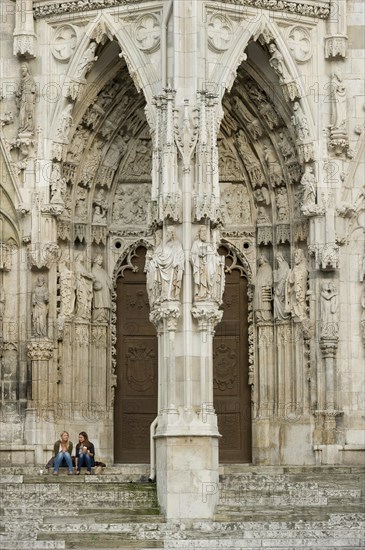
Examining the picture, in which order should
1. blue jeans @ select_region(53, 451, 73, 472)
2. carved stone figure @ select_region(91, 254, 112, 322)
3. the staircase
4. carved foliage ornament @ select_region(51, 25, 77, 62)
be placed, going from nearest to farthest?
the staircase
blue jeans @ select_region(53, 451, 73, 472)
carved foliage ornament @ select_region(51, 25, 77, 62)
carved stone figure @ select_region(91, 254, 112, 322)

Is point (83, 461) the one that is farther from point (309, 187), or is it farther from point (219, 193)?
point (309, 187)

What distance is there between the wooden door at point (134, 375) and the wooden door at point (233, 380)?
112 centimetres

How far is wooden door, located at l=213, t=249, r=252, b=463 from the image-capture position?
32.2 m

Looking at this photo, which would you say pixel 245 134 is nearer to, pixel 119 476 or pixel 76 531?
pixel 119 476

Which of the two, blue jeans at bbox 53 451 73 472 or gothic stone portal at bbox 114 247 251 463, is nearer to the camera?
blue jeans at bbox 53 451 73 472

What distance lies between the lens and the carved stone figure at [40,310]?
30.8 metres

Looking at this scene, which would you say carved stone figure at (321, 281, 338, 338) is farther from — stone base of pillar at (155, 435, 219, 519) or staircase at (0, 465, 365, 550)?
stone base of pillar at (155, 435, 219, 519)

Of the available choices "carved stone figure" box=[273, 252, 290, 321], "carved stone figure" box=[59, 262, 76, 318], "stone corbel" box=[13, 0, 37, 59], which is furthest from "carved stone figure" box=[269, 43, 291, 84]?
"carved stone figure" box=[59, 262, 76, 318]

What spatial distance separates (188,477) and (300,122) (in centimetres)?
684

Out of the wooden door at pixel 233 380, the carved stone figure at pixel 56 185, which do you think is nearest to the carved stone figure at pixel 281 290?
the wooden door at pixel 233 380

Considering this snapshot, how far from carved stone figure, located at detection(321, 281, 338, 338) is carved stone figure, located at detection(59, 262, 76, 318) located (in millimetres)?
4177

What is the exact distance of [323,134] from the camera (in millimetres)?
31297

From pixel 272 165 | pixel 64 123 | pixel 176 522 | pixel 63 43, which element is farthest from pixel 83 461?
pixel 63 43

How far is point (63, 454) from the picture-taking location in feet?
95.3
